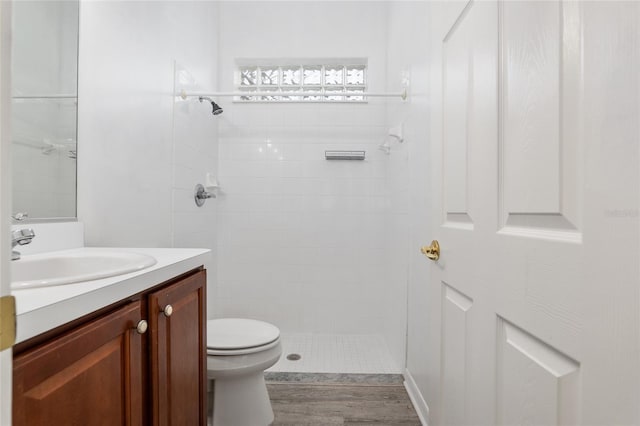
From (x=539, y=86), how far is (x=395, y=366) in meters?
1.84

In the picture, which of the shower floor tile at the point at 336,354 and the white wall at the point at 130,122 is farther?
the shower floor tile at the point at 336,354

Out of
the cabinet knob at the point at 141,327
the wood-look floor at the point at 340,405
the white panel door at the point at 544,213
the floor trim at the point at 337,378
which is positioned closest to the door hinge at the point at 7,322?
the cabinet knob at the point at 141,327

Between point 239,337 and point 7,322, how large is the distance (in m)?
1.23

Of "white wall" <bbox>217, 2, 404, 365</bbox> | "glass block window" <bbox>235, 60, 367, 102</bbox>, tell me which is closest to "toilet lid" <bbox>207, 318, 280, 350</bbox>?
"white wall" <bbox>217, 2, 404, 365</bbox>

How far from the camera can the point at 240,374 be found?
4.25 feet

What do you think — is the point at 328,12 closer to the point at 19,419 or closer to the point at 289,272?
the point at 289,272

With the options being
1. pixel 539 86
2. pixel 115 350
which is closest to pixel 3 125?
pixel 115 350

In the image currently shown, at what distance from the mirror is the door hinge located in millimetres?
915

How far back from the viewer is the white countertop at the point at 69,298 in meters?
0.43

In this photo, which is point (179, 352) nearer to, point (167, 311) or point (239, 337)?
point (167, 311)

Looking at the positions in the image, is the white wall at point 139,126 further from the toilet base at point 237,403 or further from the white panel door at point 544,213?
the white panel door at point 544,213

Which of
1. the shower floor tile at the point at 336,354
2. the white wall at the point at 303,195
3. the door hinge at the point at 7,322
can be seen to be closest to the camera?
the door hinge at the point at 7,322

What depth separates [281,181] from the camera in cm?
250

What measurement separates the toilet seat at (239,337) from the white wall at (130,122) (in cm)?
54
